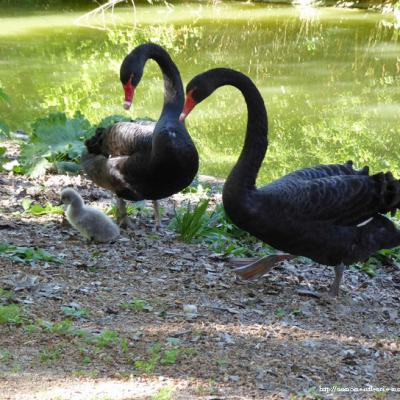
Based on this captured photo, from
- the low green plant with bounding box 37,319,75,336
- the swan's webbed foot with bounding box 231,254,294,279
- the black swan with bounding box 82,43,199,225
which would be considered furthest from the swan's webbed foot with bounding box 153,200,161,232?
the low green plant with bounding box 37,319,75,336

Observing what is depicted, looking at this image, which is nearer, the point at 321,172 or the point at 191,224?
the point at 321,172

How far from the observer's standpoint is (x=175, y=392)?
10.5ft

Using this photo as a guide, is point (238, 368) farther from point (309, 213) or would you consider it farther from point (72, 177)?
point (72, 177)

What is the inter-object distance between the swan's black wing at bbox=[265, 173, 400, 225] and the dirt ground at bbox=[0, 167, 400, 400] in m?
0.54

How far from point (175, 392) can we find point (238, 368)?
1.57 ft

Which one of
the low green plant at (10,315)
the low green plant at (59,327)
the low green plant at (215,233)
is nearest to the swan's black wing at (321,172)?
the low green plant at (215,233)

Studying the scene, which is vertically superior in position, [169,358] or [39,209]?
[169,358]

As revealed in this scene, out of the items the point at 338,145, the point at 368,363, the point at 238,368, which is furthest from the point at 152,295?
the point at 338,145

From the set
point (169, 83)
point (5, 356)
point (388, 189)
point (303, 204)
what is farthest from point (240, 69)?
point (5, 356)

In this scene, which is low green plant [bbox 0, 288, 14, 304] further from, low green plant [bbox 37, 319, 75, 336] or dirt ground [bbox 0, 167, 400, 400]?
low green plant [bbox 37, 319, 75, 336]

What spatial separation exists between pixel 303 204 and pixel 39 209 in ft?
7.18

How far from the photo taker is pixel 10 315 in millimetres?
3785

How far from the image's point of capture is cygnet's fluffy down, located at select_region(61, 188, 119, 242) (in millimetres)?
5168

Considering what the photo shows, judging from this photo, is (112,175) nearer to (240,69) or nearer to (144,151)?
(144,151)
